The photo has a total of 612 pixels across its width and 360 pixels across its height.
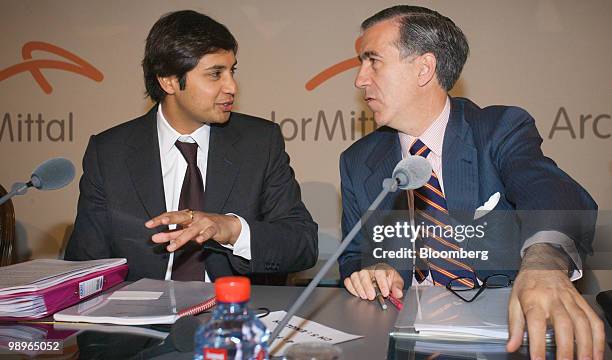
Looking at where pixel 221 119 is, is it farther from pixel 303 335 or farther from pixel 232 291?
pixel 232 291

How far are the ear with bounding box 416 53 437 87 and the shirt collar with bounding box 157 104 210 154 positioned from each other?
0.76 metres

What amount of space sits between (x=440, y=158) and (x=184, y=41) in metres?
0.99

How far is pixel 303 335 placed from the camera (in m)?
1.14

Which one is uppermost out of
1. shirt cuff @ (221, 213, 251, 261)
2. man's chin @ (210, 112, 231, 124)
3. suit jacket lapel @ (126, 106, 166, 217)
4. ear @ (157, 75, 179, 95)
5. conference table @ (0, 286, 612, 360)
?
ear @ (157, 75, 179, 95)

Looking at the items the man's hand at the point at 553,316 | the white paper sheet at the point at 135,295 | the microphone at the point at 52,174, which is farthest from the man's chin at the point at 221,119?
the man's hand at the point at 553,316

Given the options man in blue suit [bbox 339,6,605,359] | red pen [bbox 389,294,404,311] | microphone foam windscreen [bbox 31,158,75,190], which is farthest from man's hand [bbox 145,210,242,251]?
red pen [bbox 389,294,404,311]

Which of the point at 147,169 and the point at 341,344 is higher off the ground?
the point at 147,169

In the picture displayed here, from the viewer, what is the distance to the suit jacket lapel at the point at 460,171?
6.14 ft

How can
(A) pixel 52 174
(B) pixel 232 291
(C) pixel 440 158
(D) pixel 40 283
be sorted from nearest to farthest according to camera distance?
(B) pixel 232 291 < (D) pixel 40 283 < (A) pixel 52 174 < (C) pixel 440 158

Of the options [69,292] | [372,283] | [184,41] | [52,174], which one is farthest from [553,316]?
[184,41]

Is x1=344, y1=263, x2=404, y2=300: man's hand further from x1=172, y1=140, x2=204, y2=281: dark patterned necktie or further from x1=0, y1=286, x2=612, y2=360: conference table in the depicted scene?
x1=172, y1=140, x2=204, y2=281: dark patterned necktie

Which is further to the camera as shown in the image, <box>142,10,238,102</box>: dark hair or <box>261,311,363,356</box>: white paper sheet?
<box>142,10,238,102</box>: dark hair

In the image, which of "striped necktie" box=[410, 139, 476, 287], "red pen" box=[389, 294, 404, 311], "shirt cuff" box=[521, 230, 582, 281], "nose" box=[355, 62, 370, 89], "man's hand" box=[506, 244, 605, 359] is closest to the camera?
"man's hand" box=[506, 244, 605, 359]

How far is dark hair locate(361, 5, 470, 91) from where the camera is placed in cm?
212
